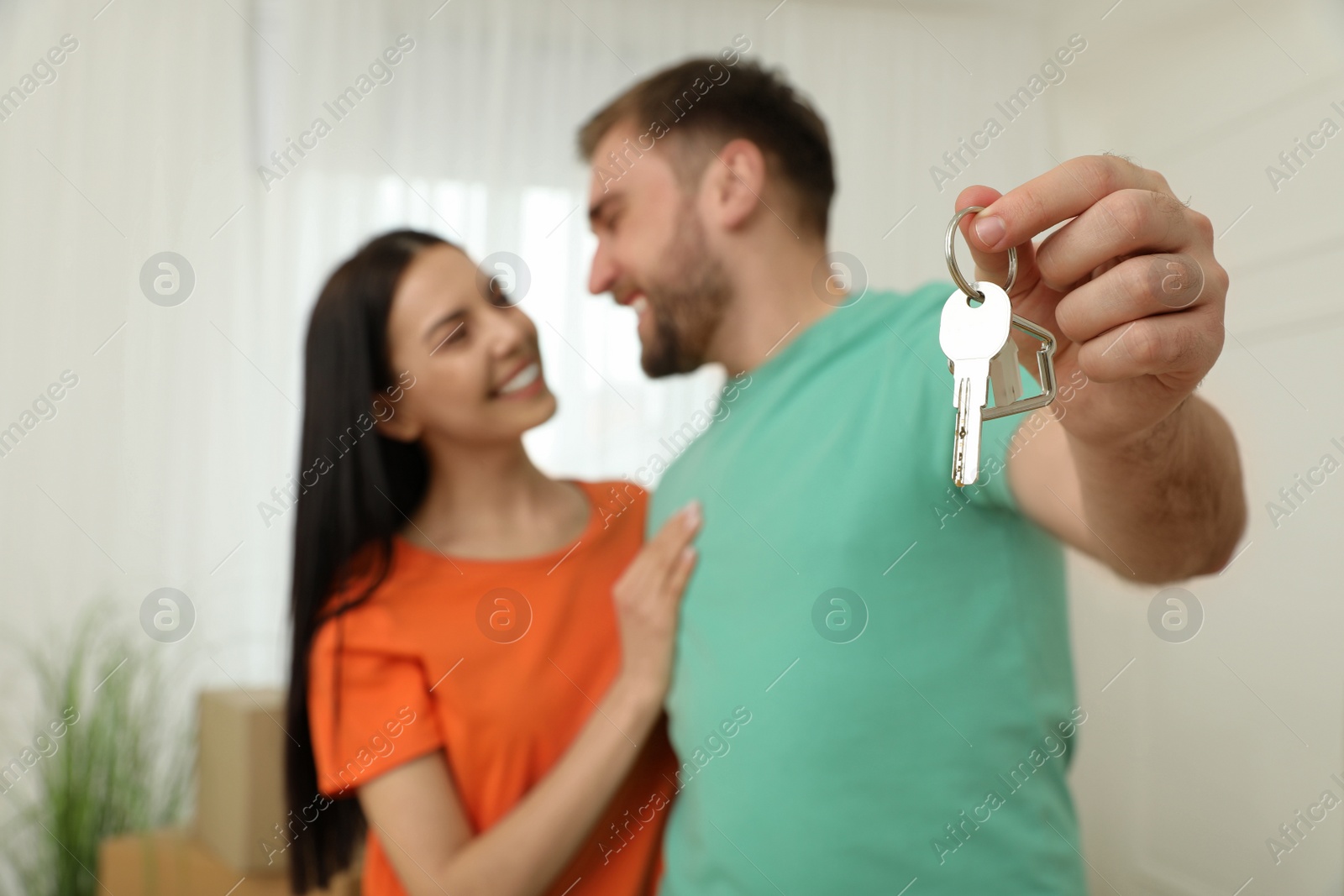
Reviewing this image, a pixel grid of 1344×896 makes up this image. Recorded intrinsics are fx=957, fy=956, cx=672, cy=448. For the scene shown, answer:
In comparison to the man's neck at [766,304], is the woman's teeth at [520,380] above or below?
above

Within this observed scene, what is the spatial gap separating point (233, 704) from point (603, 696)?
2.46 ft

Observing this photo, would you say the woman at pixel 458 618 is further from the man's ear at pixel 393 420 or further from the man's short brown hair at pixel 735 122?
the man's short brown hair at pixel 735 122

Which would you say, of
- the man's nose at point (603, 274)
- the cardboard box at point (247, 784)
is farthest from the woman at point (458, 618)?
the cardboard box at point (247, 784)

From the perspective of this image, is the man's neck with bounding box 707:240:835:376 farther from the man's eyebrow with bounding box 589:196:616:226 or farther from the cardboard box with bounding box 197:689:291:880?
the cardboard box with bounding box 197:689:291:880

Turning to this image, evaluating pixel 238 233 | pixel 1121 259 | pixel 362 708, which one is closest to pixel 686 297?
pixel 362 708

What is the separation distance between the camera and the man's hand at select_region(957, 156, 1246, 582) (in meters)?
0.41

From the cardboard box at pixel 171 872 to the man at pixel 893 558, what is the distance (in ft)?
2.62

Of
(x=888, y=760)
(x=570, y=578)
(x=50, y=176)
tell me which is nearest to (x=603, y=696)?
(x=570, y=578)

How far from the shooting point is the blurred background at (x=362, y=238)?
1.68 metres

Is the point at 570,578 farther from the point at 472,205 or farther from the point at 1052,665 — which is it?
the point at 472,205

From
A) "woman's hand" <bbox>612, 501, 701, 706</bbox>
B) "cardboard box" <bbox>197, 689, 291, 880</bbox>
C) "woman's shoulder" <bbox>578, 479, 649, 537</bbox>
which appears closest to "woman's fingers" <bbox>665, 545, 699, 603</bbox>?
"woman's hand" <bbox>612, 501, 701, 706</bbox>

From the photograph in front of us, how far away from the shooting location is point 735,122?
1127 millimetres

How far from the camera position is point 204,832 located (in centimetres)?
155

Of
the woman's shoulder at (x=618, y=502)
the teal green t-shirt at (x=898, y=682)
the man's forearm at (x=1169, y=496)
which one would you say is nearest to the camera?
the man's forearm at (x=1169, y=496)
